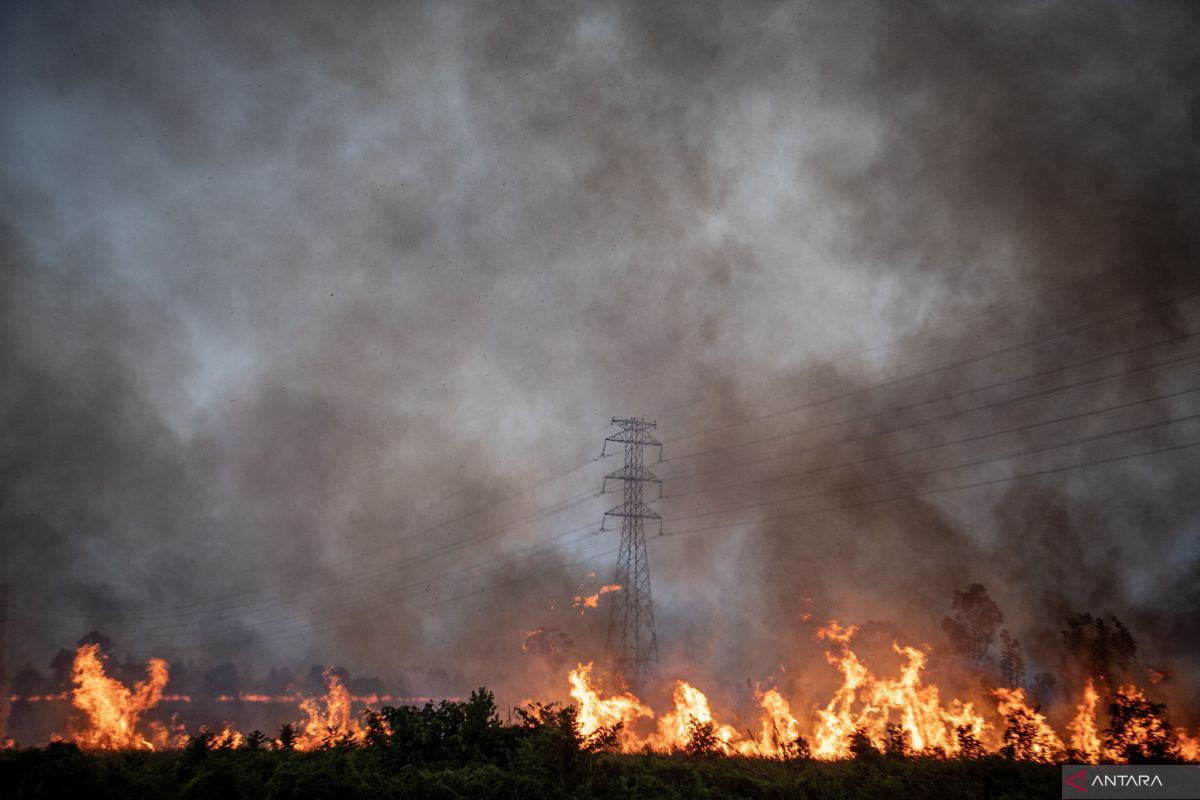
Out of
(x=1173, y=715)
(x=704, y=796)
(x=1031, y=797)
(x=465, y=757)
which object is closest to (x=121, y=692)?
(x=465, y=757)

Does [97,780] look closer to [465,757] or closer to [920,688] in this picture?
[465,757]

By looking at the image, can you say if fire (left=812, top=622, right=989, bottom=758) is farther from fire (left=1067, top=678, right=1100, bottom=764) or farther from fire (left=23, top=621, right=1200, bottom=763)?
fire (left=1067, top=678, right=1100, bottom=764)

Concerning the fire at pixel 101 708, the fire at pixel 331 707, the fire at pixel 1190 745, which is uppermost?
the fire at pixel 1190 745

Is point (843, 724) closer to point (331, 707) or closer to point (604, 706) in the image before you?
point (604, 706)

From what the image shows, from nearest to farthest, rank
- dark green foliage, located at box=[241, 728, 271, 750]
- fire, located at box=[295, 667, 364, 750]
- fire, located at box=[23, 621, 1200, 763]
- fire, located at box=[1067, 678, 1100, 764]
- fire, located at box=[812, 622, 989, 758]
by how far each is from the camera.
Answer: dark green foliage, located at box=[241, 728, 271, 750] → fire, located at box=[23, 621, 1200, 763] → fire, located at box=[1067, 678, 1100, 764] → fire, located at box=[812, 622, 989, 758] → fire, located at box=[295, 667, 364, 750]

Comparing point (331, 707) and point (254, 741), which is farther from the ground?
point (254, 741)

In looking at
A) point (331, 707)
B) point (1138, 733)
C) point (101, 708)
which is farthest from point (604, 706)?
point (331, 707)

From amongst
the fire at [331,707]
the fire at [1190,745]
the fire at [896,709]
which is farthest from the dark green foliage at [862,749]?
the fire at [331,707]

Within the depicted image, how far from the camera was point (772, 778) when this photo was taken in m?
13.8

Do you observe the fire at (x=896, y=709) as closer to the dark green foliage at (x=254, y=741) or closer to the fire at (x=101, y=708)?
the dark green foliage at (x=254, y=741)

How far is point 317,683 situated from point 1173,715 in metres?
127

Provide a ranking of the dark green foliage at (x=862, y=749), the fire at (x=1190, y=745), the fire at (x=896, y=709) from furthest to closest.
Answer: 1. the fire at (x=896, y=709)
2. the fire at (x=1190, y=745)
3. the dark green foliage at (x=862, y=749)

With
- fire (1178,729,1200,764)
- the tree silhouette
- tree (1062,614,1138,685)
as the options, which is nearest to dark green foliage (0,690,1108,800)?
the tree silhouette

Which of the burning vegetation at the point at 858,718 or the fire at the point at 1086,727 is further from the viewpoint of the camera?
the fire at the point at 1086,727
